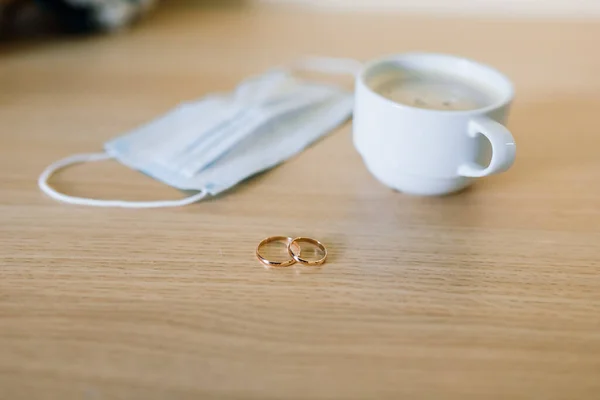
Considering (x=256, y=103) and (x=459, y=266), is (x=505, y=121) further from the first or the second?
(x=256, y=103)

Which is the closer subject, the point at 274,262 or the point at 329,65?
the point at 274,262

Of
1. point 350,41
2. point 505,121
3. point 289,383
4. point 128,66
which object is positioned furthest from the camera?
point 350,41

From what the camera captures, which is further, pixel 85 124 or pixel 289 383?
pixel 85 124

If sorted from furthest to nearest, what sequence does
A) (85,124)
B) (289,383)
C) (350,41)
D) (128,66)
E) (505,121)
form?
(350,41), (128,66), (85,124), (505,121), (289,383)

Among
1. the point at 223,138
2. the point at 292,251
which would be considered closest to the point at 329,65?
the point at 223,138

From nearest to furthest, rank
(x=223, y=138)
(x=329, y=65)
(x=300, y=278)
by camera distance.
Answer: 1. (x=300, y=278)
2. (x=223, y=138)
3. (x=329, y=65)

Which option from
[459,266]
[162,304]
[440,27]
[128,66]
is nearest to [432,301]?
[459,266]

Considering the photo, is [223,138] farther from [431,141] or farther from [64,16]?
[64,16]

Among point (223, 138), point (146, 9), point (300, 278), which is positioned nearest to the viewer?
point (300, 278)
